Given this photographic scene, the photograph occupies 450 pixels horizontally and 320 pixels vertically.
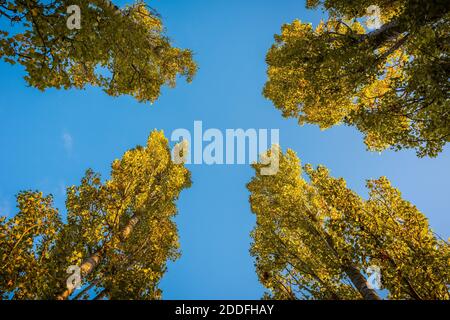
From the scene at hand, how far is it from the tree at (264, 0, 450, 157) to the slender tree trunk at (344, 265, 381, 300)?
411 cm

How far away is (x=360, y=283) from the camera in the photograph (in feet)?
23.8

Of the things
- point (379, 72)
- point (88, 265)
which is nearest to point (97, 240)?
point (88, 265)

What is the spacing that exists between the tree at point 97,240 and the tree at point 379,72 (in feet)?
26.4

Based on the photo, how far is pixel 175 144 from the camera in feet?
62.6

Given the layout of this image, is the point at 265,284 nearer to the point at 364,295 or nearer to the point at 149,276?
the point at 364,295

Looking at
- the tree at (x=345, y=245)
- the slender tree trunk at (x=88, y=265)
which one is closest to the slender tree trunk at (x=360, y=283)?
the tree at (x=345, y=245)

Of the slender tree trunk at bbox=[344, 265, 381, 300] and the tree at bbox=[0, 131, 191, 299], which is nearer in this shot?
the tree at bbox=[0, 131, 191, 299]

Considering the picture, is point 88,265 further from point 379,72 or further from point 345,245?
point 379,72

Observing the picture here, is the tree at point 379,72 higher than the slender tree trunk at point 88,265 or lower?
higher

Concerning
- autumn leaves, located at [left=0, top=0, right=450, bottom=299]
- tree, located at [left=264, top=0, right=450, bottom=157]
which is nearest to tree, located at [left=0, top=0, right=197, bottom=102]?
autumn leaves, located at [left=0, top=0, right=450, bottom=299]

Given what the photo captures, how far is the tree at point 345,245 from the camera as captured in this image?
6.22 m

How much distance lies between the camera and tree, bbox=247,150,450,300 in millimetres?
6219

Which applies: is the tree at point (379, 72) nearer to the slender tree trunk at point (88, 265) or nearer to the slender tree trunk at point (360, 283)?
the slender tree trunk at point (360, 283)

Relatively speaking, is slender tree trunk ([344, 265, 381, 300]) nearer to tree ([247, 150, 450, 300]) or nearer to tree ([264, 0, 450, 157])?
Answer: tree ([247, 150, 450, 300])
